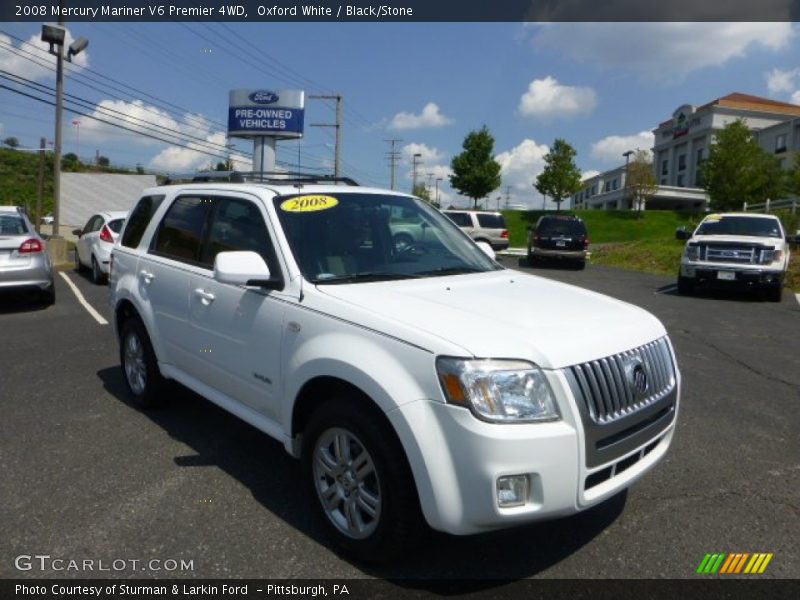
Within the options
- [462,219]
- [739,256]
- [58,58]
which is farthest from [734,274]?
[58,58]

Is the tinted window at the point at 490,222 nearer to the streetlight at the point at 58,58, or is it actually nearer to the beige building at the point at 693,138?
the streetlight at the point at 58,58

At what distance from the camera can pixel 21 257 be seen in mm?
10094

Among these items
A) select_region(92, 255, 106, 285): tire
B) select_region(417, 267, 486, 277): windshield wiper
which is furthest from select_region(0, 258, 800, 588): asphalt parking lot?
select_region(92, 255, 106, 285): tire

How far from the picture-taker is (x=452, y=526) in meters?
2.61

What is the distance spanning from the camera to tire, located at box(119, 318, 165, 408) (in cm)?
504

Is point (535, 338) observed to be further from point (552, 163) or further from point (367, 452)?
point (552, 163)

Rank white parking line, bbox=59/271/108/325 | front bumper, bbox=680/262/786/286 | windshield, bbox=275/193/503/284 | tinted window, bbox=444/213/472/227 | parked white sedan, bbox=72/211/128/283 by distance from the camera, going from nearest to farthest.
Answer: windshield, bbox=275/193/503/284, white parking line, bbox=59/271/108/325, front bumper, bbox=680/262/786/286, parked white sedan, bbox=72/211/128/283, tinted window, bbox=444/213/472/227

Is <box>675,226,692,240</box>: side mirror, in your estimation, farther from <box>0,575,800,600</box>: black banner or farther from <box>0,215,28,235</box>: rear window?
<box>0,215,28,235</box>: rear window

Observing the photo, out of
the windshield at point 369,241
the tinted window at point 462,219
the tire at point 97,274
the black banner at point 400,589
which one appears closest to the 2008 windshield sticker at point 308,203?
the windshield at point 369,241

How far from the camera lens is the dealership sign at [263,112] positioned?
46.7 m

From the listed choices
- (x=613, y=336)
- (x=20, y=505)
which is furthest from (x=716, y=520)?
(x=20, y=505)

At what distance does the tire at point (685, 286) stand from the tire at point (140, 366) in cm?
1206

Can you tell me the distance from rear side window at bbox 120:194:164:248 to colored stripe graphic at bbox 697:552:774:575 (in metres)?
4.50

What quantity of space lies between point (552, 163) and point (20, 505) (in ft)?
181
